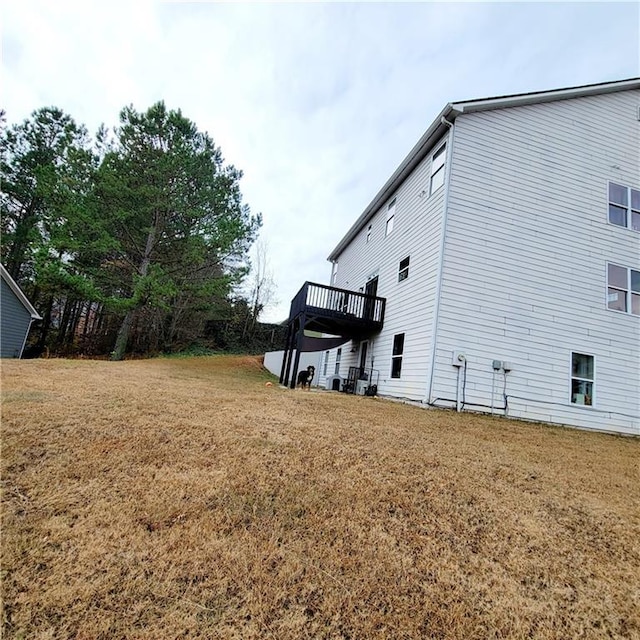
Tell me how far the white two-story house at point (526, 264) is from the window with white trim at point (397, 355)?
5 cm

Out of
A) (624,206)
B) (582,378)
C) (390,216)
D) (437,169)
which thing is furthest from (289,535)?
(624,206)

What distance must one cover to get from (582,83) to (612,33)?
137 centimetres

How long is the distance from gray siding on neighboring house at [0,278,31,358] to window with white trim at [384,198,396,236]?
16.1 m

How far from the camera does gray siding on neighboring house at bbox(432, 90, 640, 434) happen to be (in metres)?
8.05

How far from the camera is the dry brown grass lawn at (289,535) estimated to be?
5.66ft

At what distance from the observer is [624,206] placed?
9.56 metres

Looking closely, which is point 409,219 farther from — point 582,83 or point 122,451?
point 122,451

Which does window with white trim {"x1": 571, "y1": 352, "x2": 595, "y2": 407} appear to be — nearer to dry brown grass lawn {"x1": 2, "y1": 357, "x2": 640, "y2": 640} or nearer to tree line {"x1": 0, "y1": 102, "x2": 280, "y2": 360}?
dry brown grass lawn {"x1": 2, "y1": 357, "x2": 640, "y2": 640}

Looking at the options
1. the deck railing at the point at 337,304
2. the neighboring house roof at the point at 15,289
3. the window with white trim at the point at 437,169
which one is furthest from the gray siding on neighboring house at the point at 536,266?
the neighboring house roof at the point at 15,289

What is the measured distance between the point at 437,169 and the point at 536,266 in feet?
11.8

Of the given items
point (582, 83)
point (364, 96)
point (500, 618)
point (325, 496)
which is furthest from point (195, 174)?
point (500, 618)

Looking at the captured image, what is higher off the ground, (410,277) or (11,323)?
(410,277)

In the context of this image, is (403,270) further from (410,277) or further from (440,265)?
(440,265)

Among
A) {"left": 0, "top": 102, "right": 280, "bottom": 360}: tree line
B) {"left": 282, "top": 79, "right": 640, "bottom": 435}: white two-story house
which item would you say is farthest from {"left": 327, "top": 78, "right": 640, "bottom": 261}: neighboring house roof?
{"left": 0, "top": 102, "right": 280, "bottom": 360}: tree line
